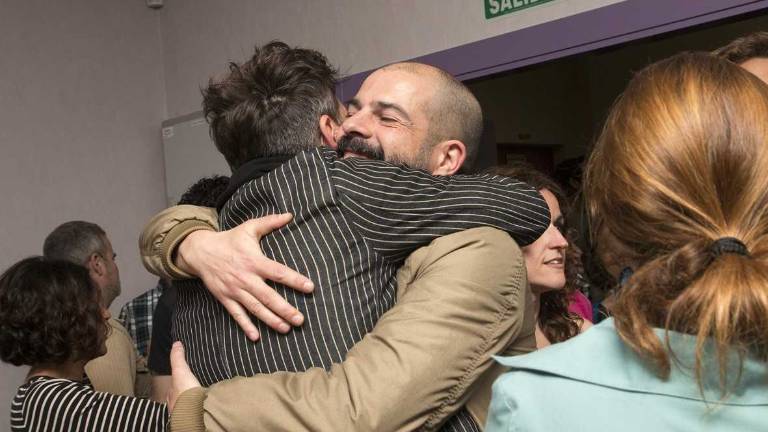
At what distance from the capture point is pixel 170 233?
1282 millimetres

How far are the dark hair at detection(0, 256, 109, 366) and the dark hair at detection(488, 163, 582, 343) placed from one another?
1124 millimetres

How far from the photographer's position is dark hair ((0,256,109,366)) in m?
1.79

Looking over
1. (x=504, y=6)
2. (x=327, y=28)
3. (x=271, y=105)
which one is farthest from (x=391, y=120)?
(x=327, y=28)

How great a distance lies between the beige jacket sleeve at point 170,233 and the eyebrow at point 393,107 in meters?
0.37

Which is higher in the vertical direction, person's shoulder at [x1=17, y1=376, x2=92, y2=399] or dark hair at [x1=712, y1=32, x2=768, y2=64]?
dark hair at [x1=712, y1=32, x2=768, y2=64]

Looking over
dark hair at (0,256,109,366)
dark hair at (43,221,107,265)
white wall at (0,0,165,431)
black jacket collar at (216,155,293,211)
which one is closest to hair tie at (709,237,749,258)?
black jacket collar at (216,155,293,211)

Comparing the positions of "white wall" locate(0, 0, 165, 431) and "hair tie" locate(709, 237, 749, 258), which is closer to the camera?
"hair tie" locate(709, 237, 749, 258)

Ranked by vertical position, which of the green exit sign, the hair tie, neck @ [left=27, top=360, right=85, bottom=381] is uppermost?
the green exit sign

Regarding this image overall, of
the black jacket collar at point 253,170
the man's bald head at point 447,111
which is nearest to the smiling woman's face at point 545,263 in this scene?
the man's bald head at point 447,111

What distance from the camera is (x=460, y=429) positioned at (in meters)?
1.03

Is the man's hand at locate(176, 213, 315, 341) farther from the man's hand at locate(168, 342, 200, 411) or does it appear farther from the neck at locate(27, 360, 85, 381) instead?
the neck at locate(27, 360, 85, 381)

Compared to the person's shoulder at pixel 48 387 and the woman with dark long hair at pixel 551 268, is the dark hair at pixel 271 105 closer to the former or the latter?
the person's shoulder at pixel 48 387

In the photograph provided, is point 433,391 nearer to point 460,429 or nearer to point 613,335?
point 460,429

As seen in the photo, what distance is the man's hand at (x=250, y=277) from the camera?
104 cm
